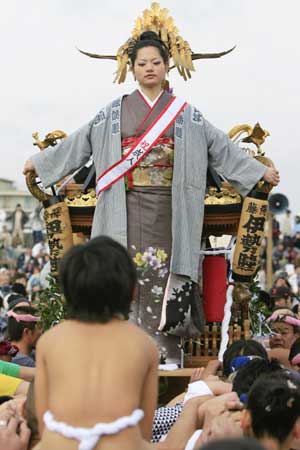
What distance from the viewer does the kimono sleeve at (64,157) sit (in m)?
6.29

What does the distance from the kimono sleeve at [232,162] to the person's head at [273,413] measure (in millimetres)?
3019

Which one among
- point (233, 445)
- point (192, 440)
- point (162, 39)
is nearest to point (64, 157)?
point (162, 39)

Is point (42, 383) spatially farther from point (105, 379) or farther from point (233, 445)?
point (233, 445)

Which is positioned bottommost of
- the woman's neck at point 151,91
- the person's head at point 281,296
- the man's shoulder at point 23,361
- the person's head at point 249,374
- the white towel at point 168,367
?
the person's head at point 281,296

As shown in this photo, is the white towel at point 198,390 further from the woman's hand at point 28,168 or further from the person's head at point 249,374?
the woman's hand at point 28,168

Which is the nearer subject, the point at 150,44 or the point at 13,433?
the point at 13,433

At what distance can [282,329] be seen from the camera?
23.0 feet

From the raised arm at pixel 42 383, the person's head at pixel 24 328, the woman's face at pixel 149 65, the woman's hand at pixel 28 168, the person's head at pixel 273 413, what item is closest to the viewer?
the raised arm at pixel 42 383

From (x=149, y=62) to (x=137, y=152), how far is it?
586 mm

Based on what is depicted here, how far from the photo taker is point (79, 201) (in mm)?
6457

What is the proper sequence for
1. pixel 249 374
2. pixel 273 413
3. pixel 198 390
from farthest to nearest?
pixel 198 390
pixel 249 374
pixel 273 413

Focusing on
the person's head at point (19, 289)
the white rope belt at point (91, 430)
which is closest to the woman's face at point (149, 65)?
the white rope belt at point (91, 430)

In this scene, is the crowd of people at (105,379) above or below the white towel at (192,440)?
above

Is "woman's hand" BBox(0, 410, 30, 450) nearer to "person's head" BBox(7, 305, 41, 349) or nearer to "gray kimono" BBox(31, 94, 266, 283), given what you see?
"gray kimono" BBox(31, 94, 266, 283)
